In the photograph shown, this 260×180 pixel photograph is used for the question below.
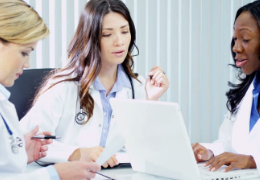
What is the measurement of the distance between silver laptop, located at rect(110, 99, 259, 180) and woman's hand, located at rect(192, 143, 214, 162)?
0.49 ft

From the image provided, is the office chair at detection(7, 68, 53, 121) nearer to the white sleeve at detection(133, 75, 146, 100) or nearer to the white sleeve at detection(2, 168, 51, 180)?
the white sleeve at detection(133, 75, 146, 100)

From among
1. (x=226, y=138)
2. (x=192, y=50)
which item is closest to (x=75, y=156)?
(x=226, y=138)

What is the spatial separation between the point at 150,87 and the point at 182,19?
1.55 metres

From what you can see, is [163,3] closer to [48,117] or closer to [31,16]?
[48,117]

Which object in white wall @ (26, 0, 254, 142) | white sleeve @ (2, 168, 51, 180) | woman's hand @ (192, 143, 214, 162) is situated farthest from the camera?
white wall @ (26, 0, 254, 142)

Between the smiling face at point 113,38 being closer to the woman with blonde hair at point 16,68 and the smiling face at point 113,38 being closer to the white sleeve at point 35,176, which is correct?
the woman with blonde hair at point 16,68

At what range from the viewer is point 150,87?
2.06m

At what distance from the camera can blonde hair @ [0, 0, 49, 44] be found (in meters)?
1.17

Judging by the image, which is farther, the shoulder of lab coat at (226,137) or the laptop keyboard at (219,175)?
the shoulder of lab coat at (226,137)

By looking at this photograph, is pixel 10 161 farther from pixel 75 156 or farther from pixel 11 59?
pixel 75 156

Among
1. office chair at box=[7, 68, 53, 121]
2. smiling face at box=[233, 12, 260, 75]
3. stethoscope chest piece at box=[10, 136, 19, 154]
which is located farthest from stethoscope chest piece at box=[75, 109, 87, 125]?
smiling face at box=[233, 12, 260, 75]

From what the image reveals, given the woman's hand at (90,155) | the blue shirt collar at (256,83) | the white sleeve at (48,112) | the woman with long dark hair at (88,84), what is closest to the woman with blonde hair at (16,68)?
the woman's hand at (90,155)

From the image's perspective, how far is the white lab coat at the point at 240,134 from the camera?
1765 millimetres

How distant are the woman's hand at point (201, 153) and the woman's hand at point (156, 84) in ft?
1.54
